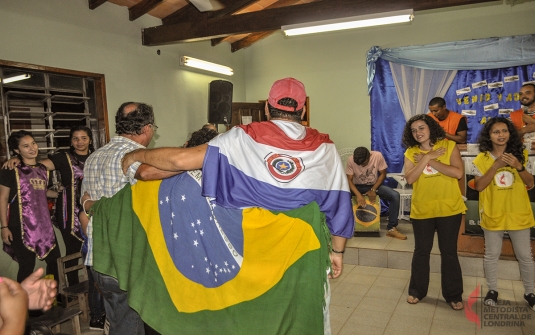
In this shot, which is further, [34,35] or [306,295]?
[34,35]

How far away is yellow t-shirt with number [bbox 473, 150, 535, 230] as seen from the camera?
301cm

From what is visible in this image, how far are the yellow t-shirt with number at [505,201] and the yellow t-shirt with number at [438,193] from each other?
0.69 ft

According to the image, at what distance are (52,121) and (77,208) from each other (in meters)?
1.24

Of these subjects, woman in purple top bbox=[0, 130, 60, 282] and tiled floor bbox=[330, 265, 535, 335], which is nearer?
tiled floor bbox=[330, 265, 535, 335]

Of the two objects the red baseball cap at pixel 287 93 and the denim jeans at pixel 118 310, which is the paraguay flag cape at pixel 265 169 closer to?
the red baseball cap at pixel 287 93

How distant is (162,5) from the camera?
5.47 meters

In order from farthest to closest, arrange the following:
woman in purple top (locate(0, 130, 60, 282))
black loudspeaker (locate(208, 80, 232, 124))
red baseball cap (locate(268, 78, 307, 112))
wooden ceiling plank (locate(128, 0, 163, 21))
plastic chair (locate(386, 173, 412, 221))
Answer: black loudspeaker (locate(208, 80, 232, 124)), plastic chair (locate(386, 173, 412, 221)), wooden ceiling plank (locate(128, 0, 163, 21)), woman in purple top (locate(0, 130, 60, 282)), red baseball cap (locate(268, 78, 307, 112))

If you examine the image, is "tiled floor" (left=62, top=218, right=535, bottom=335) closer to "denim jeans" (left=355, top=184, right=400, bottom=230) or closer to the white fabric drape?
"denim jeans" (left=355, top=184, right=400, bottom=230)

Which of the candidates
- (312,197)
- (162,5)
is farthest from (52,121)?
(312,197)

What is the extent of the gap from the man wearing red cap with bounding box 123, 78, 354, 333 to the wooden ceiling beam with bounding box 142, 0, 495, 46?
331cm

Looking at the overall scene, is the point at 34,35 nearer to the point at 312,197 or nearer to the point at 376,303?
the point at 312,197

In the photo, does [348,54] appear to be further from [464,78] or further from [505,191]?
[505,191]

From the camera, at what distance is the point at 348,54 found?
701cm

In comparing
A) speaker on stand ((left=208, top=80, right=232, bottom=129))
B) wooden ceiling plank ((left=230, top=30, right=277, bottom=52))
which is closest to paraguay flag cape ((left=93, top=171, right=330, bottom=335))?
speaker on stand ((left=208, top=80, right=232, bottom=129))
